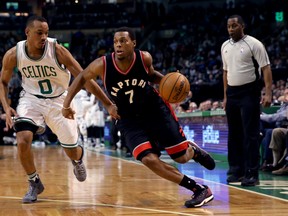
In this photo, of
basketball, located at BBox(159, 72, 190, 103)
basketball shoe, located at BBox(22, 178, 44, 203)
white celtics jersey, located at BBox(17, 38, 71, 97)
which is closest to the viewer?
basketball, located at BBox(159, 72, 190, 103)

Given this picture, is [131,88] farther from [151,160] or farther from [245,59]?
[245,59]

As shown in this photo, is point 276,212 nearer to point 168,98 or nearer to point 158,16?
point 168,98

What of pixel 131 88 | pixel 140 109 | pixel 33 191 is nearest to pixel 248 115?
pixel 140 109

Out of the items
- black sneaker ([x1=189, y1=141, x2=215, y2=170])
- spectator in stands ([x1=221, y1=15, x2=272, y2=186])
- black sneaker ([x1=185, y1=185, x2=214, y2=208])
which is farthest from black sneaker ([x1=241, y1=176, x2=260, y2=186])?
black sneaker ([x1=185, y1=185, x2=214, y2=208])

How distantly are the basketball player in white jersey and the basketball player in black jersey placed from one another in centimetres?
67

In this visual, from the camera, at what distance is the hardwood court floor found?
5.43 meters

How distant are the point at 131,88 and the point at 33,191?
1.49 metres

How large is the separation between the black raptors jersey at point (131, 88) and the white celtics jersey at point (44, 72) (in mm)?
863

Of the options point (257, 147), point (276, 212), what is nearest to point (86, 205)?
point (276, 212)

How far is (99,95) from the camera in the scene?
597 centimetres

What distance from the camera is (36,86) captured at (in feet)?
21.4

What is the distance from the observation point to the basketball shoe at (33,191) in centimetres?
613

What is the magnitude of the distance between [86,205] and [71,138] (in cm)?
108

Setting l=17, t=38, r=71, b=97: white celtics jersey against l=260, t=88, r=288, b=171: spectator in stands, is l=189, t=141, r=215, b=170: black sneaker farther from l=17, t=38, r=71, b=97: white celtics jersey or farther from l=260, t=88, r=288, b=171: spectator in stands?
l=260, t=88, r=288, b=171: spectator in stands
